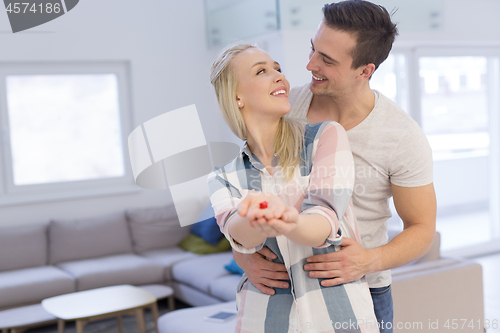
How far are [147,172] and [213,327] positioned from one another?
2.94 meters

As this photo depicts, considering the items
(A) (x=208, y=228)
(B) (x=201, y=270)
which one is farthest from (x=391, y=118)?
(A) (x=208, y=228)

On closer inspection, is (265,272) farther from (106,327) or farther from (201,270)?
(106,327)

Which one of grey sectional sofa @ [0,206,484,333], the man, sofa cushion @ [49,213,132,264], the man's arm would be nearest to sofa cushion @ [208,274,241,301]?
grey sectional sofa @ [0,206,484,333]

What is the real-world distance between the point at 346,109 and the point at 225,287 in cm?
234

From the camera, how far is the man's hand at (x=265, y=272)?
4.12ft

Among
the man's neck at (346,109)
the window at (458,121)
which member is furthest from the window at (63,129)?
the man's neck at (346,109)

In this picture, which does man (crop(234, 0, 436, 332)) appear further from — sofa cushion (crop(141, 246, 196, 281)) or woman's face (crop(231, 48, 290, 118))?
sofa cushion (crop(141, 246, 196, 281))

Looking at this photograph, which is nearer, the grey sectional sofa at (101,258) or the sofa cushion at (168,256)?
the grey sectional sofa at (101,258)

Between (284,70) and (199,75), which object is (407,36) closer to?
(284,70)

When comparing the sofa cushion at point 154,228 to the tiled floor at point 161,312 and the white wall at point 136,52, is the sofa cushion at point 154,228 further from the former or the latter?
the tiled floor at point 161,312

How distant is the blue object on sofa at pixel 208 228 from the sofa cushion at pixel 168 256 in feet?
0.67

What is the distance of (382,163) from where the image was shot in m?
1.44

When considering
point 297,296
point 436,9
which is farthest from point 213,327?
point 436,9

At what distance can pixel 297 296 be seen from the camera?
1.22m
